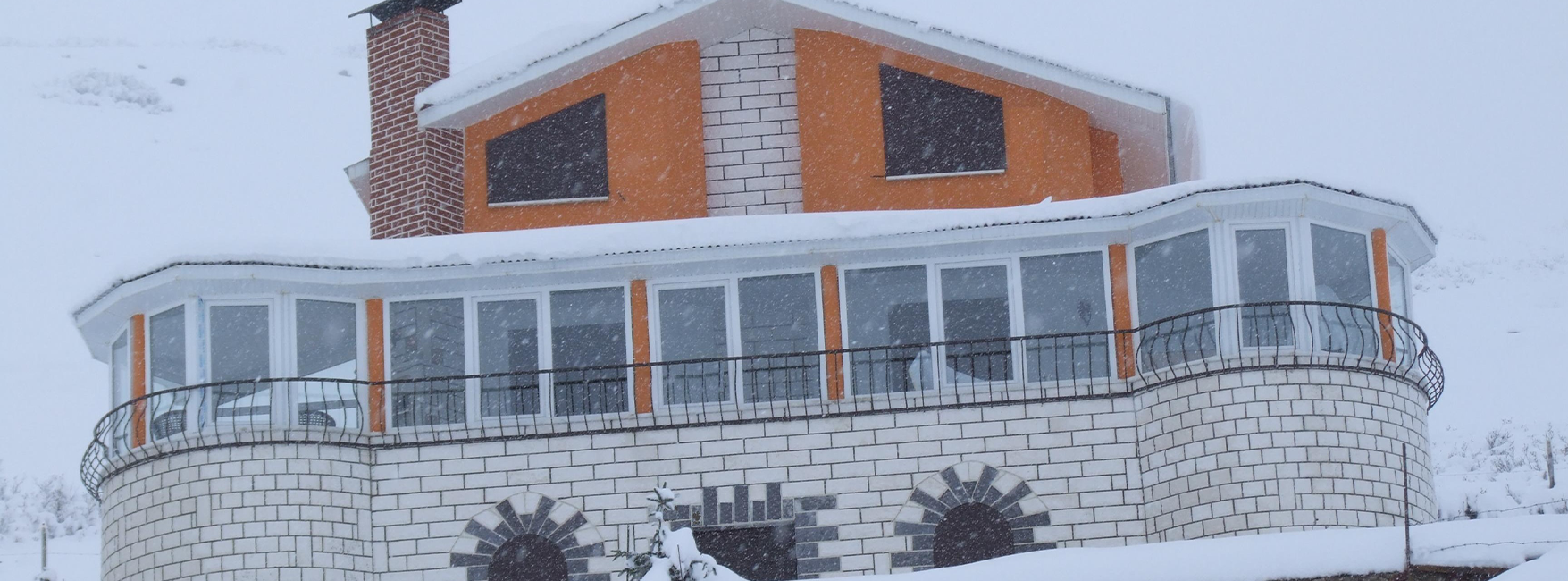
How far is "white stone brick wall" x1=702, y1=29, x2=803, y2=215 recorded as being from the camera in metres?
24.2

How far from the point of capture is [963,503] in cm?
2138

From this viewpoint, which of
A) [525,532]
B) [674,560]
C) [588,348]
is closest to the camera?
[674,560]

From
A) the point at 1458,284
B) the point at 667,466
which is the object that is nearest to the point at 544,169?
the point at 667,466

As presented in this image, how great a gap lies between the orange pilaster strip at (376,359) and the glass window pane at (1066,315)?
6.88m

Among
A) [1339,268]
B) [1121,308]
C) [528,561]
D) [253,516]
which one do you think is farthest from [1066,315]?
[253,516]

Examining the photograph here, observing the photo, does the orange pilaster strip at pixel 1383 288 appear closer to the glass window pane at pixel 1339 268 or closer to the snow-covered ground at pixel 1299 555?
the glass window pane at pixel 1339 268

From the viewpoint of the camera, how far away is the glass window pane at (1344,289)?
21125 millimetres

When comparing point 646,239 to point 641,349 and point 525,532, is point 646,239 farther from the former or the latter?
point 525,532

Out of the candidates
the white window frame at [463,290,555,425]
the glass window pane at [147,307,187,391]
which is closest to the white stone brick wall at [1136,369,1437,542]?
the white window frame at [463,290,555,425]

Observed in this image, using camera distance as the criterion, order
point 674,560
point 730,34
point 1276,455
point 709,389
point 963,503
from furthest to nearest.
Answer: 1. point 730,34
2. point 709,389
3. point 963,503
4. point 1276,455
5. point 674,560

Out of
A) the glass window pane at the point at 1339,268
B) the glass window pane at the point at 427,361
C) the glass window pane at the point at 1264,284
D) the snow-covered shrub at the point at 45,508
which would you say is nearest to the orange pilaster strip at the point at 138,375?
the glass window pane at the point at 427,361

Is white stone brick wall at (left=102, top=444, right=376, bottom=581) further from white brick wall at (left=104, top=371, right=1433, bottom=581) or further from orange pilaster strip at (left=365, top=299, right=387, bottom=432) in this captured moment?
orange pilaster strip at (left=365, top=299, right=387, bottom=432)

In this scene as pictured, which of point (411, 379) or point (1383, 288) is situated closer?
point (1383, 288)

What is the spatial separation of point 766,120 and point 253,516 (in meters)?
7.56
